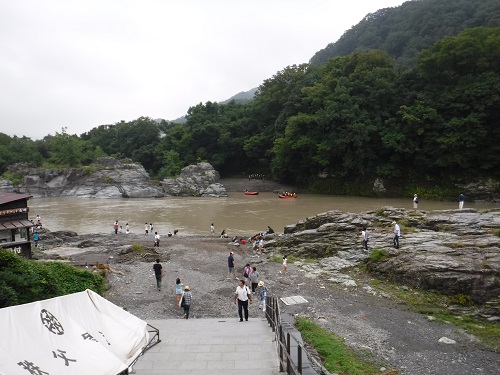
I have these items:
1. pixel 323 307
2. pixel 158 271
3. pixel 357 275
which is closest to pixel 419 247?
pixel 357 275

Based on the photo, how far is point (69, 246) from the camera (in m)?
30.8

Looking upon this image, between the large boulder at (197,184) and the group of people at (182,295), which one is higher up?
the large boulder at (197,184)

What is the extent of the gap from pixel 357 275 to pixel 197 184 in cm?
5056

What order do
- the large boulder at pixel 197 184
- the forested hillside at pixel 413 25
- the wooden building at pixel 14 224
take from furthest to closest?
the forested hillside at pixel 413 25, the large boulder at pixel 197 184, the wooden building at pixel 14 224

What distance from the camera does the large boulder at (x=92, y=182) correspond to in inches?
2726

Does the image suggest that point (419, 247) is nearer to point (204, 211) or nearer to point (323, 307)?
point (323, 307)

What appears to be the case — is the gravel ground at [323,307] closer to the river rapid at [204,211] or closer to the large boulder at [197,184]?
the river rapid at [204,211]

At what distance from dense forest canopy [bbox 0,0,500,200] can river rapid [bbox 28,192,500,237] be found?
582cm

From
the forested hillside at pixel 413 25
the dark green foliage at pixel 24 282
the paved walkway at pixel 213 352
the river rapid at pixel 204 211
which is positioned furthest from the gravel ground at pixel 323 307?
the forested hillside at pixel 413 25

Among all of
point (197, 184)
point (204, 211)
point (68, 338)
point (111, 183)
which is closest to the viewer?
point (68, 338)

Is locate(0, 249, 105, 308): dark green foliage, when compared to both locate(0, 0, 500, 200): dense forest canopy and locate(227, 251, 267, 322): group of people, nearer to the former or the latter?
locate(227, 251, 267, 322): group of people

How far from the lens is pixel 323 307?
1534 cm

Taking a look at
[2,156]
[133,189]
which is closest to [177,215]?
[133,189]

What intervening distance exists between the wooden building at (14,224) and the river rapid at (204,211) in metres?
17.4
